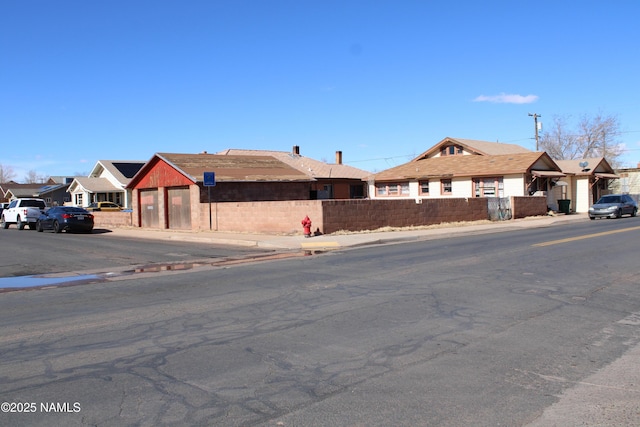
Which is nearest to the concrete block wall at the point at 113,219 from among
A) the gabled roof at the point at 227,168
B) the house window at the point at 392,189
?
the gabled roof at the point at 227,168

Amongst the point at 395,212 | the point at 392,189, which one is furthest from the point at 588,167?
the point at 395,212

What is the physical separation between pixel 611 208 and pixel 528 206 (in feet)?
16.3

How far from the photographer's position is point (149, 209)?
34.9m

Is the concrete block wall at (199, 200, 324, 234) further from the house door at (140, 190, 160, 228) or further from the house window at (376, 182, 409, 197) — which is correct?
the house window at (376, 182, 409, 197)

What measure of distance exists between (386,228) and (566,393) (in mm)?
21068

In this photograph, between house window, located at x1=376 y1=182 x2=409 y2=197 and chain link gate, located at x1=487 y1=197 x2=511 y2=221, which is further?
house window, located at x1=376 y1=182 x2=409 y2=197

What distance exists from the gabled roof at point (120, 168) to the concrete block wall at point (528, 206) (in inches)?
1521

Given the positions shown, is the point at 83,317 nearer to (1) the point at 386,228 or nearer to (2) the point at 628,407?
(2) the point at 628,407

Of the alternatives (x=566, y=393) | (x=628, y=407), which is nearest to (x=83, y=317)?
(x=566, y=393)

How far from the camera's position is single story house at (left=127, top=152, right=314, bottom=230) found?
29.9 meters

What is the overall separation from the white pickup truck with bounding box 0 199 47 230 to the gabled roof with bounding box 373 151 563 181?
86.3 ft

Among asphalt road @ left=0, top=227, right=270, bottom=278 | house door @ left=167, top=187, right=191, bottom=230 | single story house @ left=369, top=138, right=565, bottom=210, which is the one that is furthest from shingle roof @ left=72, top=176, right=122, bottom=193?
asphalt road @ left=0, top=227, right=270, bottom=278

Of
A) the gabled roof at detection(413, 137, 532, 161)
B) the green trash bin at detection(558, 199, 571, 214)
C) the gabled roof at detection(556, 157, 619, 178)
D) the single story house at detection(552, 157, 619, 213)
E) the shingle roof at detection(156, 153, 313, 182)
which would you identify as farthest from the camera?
the gabled roof at detection(413, 137, 532, 161)

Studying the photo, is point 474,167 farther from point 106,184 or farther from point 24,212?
point 106,184
